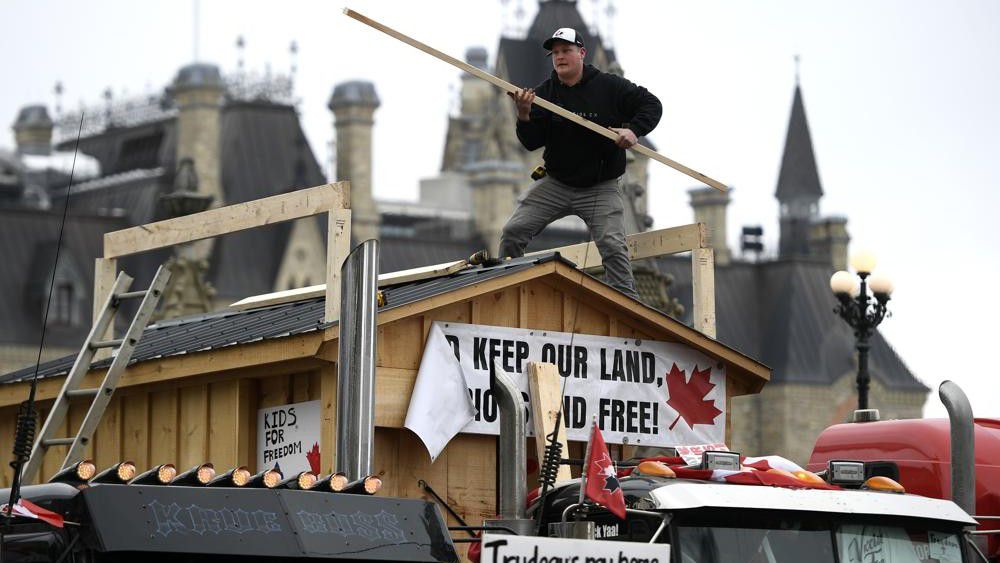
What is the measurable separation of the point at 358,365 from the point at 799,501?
238 cm

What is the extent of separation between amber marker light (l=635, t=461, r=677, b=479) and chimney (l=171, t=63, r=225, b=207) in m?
87.4

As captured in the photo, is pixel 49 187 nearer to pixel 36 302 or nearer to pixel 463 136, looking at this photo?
pixel 36 302

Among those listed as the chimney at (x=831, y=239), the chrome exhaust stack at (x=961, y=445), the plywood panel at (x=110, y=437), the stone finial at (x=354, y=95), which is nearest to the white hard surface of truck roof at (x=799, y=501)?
the chrome exhaust stack at (x=961, y=445)

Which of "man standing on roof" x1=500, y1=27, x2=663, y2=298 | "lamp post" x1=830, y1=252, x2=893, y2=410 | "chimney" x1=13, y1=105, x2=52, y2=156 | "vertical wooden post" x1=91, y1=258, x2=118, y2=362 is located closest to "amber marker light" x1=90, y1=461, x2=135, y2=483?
"man standing on roof" x1=500, y1=27, x2=663, y2=298

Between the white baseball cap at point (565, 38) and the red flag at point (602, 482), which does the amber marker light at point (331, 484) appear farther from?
the white baseball cap at point (565, 38)

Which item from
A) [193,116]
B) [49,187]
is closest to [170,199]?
[193,116]

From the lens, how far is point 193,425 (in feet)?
43.6

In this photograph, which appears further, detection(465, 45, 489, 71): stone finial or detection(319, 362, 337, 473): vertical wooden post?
detection(465, 45, 489, 71): stone finial

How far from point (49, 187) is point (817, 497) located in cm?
9968

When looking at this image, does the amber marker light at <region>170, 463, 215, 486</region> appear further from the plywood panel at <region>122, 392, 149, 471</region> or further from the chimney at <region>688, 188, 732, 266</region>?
the chimney at <region>688, 188, 732, 266</region>

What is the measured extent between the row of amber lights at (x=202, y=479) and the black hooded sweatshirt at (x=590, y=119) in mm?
4116

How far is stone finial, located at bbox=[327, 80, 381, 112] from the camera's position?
333 feet

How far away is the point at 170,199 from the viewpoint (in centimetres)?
4216

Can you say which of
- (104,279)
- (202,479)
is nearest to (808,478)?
(202,479)
